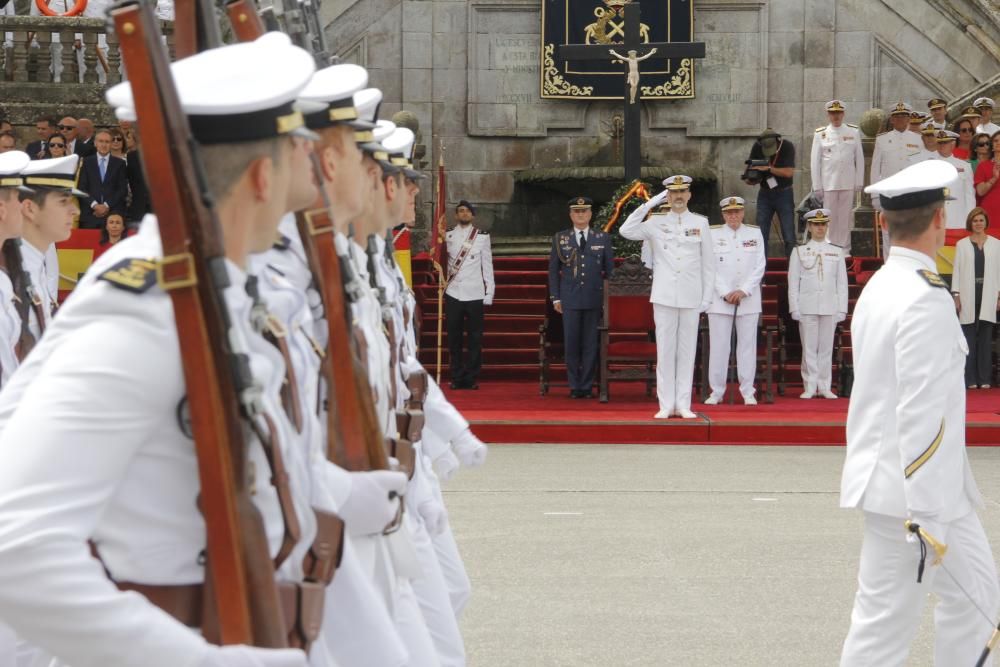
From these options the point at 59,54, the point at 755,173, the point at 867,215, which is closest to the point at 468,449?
the point at 755,173

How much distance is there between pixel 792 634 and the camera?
649cm

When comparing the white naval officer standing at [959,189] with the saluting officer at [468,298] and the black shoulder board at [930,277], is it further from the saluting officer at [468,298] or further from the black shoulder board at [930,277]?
the black shoulder board at [930,277]

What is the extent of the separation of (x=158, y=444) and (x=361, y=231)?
2.66 metres

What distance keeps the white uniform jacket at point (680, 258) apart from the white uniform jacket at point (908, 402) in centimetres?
1027

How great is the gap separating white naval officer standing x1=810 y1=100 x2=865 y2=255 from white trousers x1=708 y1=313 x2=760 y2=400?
409 cm

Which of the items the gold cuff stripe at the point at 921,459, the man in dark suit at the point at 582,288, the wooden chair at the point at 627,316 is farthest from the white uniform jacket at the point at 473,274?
the gold cuff stripe at the point at 921,459

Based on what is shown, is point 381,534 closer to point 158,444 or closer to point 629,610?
point 158,444

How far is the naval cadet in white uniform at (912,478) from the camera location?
4.67m

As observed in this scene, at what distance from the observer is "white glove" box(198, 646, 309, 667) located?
2.04m

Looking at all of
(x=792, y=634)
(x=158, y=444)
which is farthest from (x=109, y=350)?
(x=792, y=634)

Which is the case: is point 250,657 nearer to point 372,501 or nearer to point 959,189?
point 372,501

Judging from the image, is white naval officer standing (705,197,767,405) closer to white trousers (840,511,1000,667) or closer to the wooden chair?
the wooden chair

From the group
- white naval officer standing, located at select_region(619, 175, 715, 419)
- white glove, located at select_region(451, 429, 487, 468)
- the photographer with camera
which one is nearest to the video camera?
the photographer with camera

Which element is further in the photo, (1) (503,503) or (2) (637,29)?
(2) (637,29)
